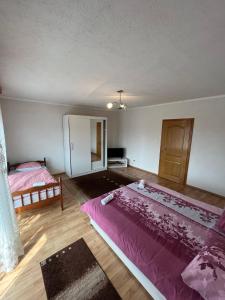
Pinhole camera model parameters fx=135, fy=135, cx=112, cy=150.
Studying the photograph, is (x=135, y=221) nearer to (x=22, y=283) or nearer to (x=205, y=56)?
(x=22, y=283)

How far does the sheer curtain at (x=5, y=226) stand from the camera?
1.53m

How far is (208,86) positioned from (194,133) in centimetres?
140

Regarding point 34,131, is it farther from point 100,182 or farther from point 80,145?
point 100,182

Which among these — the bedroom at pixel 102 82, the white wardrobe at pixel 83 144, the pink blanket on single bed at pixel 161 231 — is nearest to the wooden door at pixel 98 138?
the white wardrobe at pixel 83 144

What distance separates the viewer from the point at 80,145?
4.46m

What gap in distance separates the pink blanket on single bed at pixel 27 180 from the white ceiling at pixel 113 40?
189 centimetres

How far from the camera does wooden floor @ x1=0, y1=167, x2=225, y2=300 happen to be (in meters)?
1.44

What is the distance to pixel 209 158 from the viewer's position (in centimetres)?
342

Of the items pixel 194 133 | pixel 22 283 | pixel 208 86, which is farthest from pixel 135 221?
pixel 194 133

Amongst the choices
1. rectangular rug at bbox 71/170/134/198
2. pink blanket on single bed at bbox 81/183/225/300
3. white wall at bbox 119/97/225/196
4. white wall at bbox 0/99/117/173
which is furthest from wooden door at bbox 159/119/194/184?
white wall at bbox 0/99/117/173

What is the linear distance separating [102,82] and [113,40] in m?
1.15

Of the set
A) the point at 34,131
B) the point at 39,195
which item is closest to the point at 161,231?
the point at 39,195

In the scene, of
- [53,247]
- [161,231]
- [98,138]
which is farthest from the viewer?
[98,138]

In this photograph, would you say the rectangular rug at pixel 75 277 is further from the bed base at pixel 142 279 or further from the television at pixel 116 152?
the television at pixel 116 152
